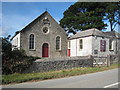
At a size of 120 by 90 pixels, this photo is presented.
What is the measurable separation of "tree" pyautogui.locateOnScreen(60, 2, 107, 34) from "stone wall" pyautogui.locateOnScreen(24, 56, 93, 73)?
2368 cm

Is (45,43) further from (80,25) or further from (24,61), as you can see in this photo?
(80,25)

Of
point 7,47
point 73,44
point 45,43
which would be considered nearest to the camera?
point 7,47

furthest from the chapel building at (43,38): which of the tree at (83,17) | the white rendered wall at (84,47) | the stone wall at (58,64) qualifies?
the tree at (83,17)

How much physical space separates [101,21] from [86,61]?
26.8 metres

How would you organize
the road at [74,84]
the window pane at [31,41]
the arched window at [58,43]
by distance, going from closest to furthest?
the road at [74,84], the window pane at [31,41], the arched window at [58,43]

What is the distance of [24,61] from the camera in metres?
11.1

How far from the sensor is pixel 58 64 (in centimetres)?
1342

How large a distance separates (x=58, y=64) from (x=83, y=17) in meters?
28.8

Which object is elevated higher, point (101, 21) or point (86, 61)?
point (101, 21)

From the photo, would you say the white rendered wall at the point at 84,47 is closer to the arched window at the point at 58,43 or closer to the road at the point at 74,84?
the arched window at the point at 58,43

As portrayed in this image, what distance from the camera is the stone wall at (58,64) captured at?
39.9 ft

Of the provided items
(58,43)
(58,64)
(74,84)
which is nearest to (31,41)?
(58,43)

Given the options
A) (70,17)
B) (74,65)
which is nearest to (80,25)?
(70,17)

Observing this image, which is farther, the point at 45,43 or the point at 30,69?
the point at 45,43
